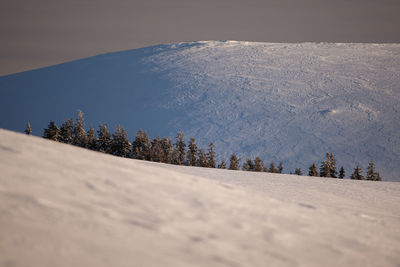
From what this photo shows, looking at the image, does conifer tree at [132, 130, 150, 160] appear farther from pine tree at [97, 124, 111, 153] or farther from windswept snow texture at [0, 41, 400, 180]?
windswept snow texture at [0, 41, 400, 180]

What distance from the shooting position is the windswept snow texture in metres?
106

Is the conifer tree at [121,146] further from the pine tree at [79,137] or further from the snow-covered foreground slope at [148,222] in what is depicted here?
the snow-covered foreground slope at [148,222]

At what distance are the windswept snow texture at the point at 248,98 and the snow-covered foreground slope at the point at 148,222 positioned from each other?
91.8 metres

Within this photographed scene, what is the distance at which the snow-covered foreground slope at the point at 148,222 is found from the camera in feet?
13.4

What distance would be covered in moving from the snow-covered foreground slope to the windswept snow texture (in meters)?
91.8

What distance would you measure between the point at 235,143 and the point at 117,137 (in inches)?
2602

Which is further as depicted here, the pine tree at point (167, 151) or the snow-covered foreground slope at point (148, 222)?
the pine tree at point (167, 151)

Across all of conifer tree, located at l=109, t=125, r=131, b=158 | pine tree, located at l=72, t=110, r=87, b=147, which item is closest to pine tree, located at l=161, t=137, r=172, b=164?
conifer tree, located at l=109, t=125, r=131, b=158

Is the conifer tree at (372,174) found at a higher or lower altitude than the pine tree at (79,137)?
lower

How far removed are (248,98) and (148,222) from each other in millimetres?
123847

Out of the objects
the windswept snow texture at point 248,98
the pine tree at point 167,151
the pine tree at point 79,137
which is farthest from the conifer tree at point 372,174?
the pine tree at point 79,137

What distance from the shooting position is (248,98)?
127 metres

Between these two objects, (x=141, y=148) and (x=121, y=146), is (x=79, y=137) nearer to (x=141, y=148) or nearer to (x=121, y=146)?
(x=141, y=148)

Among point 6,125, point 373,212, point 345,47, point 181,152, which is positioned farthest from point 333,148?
point 6,125
